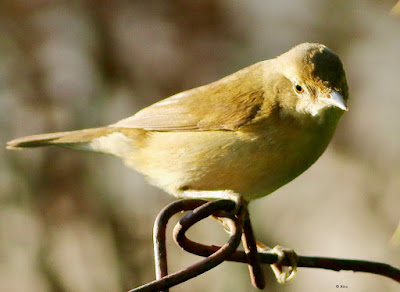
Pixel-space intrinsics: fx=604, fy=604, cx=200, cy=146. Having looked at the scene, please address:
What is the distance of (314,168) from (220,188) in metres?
2.81

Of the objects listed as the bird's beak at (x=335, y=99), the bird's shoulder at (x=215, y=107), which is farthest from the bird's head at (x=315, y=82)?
the bird's shoulder at (x=215, y=107)

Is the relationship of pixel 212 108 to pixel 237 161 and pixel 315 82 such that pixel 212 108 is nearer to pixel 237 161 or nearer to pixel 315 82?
pixel 237 161

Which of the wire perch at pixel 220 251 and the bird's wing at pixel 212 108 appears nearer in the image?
the wire perch at pixel 220 251

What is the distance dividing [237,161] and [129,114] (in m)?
2.55

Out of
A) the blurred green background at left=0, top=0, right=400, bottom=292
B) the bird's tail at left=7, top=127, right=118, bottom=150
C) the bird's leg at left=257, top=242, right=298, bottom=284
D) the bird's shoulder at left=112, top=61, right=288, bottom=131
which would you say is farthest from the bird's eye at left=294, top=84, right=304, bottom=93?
the blurred green background at left=0, top=0, right=400, bottom=292

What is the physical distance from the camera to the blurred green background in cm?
496

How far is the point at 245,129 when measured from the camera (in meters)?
2.86

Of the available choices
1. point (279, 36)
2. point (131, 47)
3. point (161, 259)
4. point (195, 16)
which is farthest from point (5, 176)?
point (161, 259)

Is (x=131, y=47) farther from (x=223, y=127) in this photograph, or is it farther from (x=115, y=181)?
(x=223, y=127)

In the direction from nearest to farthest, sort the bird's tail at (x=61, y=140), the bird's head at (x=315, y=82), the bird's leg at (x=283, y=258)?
the bird's leg at (x=283, y=258)
the bird's head at (x=315, y=82)
the bird's tail at (x=61, y=140)

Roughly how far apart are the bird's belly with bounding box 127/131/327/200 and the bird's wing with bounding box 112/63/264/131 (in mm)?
76

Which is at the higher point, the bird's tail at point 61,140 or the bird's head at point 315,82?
the bird's head at point 315,82

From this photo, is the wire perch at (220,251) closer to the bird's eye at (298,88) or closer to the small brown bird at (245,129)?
the small brown bird at (245,129)

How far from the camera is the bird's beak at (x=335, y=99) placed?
2.52 metres
